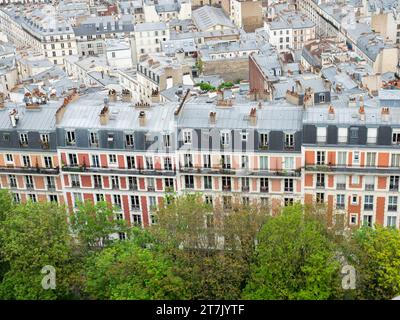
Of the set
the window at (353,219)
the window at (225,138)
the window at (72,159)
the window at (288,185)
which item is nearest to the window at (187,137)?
the window at (225,138)

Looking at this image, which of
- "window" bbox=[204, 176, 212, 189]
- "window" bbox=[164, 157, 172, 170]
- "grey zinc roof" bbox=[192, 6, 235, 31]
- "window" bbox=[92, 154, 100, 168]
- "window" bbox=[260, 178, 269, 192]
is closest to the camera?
"window" bbox=[260, 178, 269, 192]

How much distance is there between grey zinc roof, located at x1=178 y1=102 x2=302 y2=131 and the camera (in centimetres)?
4978

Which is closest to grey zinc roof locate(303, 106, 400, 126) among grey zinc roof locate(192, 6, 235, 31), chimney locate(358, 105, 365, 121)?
chimney locate(358, 105, 365, 121)

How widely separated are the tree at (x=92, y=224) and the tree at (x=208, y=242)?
3832 mm

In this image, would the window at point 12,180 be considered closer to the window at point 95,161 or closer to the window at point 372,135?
the window at point 95,161

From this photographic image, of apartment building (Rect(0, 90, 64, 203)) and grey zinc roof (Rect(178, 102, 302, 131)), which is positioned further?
apartment building (Rect(0, 90, 64, 203))

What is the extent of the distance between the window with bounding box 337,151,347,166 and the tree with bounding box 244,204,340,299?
8.66 meters

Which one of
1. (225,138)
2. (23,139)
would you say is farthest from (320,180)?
(23,139)

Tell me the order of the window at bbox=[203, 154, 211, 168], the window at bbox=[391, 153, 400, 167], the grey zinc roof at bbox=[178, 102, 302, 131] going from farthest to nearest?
1. the window at bbox=[203, 154, 211, 168]
2. the grey zinc roof at bbox=[178, 102, 302, 131]
3. the window at bbox=[391, 153, 400, 167]

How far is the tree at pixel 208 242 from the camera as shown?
41062mm

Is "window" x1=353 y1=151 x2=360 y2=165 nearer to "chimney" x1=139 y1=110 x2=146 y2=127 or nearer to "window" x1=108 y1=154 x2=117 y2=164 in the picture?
"chimney" x1=139 y1=110 x2=146 y2=127

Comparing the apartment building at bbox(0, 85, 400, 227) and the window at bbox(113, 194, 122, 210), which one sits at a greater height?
the apartment building at bbox(0, 85, 400, 227)
